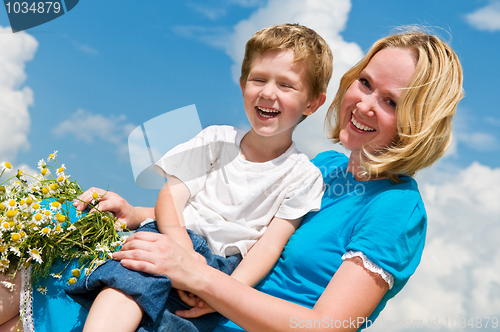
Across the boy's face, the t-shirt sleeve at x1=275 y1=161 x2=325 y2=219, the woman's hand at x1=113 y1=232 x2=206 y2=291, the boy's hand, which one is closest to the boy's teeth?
the boy's face

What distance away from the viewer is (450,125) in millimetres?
2281

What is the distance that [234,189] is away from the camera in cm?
232

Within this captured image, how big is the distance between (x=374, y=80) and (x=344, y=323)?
1.35 metres

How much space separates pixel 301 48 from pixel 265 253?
4.33 feet

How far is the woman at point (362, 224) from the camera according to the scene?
1799 millimetres

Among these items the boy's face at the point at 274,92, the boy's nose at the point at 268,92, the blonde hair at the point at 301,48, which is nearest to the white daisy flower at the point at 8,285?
the boy's face at the point at 274,92

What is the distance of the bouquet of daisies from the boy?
0.26 metres

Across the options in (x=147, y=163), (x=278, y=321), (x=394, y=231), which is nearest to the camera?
(x=278, y=321)

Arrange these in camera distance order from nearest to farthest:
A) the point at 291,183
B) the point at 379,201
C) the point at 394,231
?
1. the point at 394,231
2. the point at 379,201
3. the point at 291,183

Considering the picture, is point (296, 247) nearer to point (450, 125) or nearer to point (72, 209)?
point (450, 125)

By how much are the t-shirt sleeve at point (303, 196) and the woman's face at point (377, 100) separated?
30cm

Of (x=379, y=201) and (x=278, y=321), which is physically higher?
(x=379, y=201)

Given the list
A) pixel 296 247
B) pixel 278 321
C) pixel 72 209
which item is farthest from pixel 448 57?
pixel 72 209

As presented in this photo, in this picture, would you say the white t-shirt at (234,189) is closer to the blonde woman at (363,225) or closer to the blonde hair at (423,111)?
the blonde woman at (363,225)
